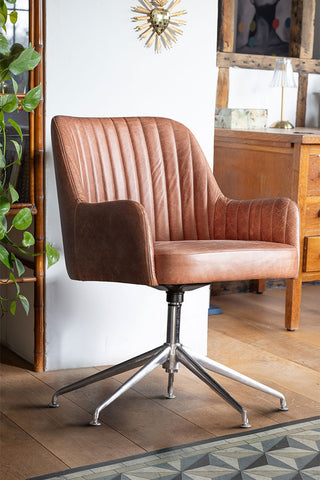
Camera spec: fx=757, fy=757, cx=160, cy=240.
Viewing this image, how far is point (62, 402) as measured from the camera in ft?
7.94

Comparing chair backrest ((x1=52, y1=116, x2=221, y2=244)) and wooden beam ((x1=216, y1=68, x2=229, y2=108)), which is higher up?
wooden beam ((x1=216, y1=68, x2=229, y2=108))

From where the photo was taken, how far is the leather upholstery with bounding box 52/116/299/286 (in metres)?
2.15

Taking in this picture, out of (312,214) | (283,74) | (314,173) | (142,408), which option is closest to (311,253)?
(312,214)

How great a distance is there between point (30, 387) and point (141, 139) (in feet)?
3.04

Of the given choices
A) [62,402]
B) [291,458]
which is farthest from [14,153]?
[291,458]

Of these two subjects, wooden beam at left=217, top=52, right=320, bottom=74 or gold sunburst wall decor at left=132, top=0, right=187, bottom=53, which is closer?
gold sunburst wall decor at left=132, top=0, right=187, bottom=53

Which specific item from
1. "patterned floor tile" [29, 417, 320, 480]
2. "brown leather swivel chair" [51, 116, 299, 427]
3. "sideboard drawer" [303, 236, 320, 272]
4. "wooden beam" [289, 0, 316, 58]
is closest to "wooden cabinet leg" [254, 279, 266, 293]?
"sideboard drawer" [303, 236, 320, 272]

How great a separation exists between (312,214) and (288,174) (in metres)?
0.21

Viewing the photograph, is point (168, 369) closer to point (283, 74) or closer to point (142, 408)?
point (142, 408)

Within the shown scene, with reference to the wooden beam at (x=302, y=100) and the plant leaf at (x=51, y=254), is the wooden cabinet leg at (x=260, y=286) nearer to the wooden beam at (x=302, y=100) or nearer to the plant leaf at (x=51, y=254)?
the wooden beam at (x=302, y=100)

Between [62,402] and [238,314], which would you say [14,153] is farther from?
[238,314]

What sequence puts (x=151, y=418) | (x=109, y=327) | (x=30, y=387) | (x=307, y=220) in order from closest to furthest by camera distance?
(x=151, y=418)
(x=30, y=387)
(x=109, y=327)
(x=307, y=220)

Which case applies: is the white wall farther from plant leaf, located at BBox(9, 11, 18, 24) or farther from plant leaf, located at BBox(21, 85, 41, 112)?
plant leaf, located at BBox(21, 85, 41, 112)

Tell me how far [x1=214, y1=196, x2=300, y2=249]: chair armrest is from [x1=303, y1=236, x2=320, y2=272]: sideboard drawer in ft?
2.77
